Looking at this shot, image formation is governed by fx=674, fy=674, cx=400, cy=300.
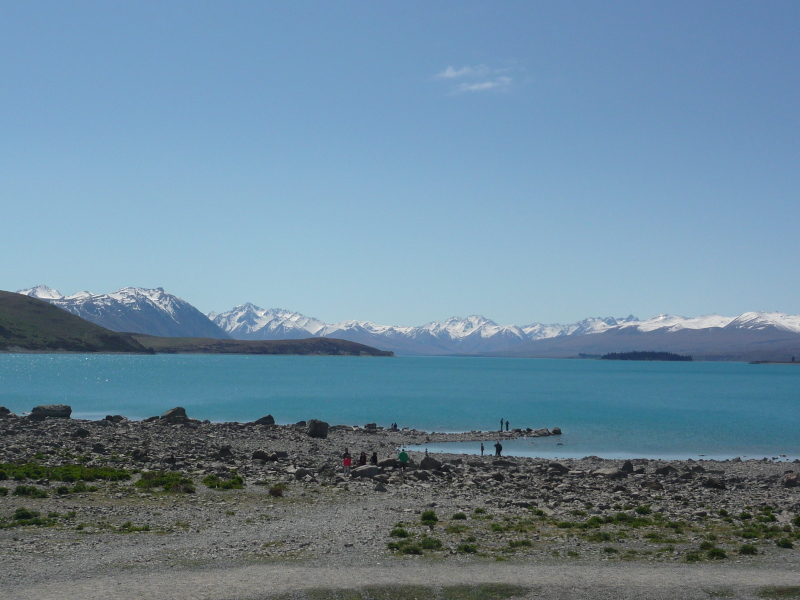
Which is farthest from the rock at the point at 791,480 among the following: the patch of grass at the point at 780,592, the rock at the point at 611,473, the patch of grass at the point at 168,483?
the patch of grass at the point at 168,483

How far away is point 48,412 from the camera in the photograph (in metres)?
67.1

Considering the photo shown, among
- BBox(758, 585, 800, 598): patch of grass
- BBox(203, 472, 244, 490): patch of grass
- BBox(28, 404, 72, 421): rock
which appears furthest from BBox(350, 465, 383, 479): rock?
BBox(28, 404, 72, 421): rock

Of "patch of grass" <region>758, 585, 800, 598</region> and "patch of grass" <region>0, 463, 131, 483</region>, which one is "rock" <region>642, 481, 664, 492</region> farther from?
"patch of grass" <region>0, 463, 131, 483</region>

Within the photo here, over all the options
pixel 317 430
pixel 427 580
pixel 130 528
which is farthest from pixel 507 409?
pixel 427 580

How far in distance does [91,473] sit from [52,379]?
132m

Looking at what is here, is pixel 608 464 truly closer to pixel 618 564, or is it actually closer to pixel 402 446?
pixel 402 446

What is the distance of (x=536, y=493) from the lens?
107 feet

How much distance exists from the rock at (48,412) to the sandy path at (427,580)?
5526 cm

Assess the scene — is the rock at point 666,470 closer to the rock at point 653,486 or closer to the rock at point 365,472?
the rock at point 653,486

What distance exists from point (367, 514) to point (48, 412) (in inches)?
2062

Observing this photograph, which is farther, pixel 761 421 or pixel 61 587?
pixel 761 421

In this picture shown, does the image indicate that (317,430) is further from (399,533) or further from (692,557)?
(692,557)

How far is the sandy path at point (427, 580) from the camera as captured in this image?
1631 centimetres

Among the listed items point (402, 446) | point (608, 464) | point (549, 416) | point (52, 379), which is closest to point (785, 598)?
point (608, 464)
